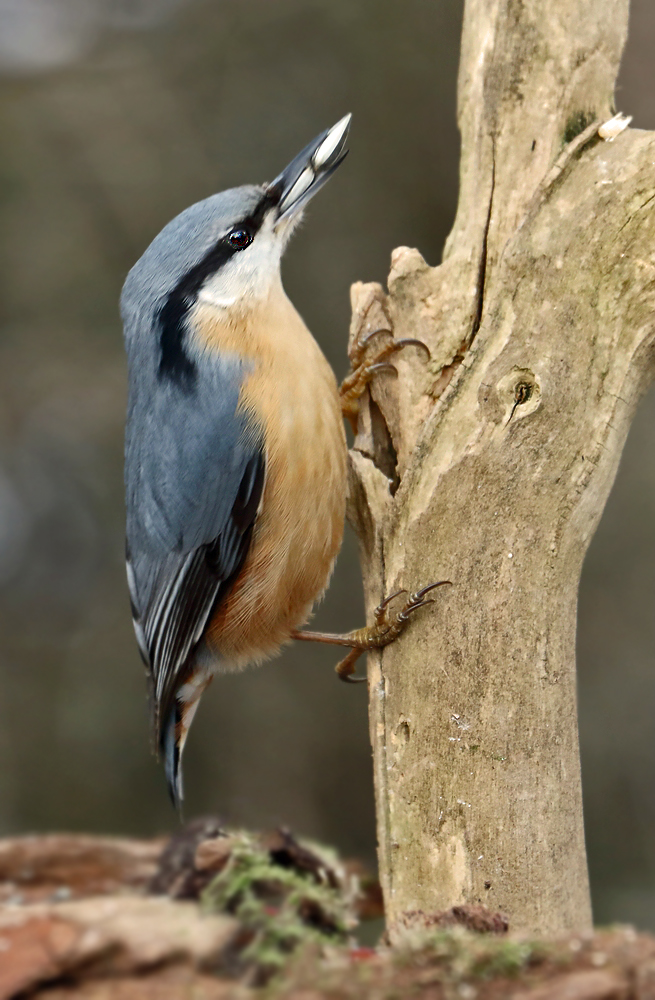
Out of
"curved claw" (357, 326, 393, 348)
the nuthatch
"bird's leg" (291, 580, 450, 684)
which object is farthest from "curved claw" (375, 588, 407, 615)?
"curved claw" (357, 326, 393, 348)

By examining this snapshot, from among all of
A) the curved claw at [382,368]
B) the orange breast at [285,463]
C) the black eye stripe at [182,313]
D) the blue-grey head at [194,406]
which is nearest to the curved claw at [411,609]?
the orange breast at [285,463]

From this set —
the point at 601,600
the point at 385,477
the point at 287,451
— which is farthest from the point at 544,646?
the point at 601,600

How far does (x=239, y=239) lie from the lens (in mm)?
2375

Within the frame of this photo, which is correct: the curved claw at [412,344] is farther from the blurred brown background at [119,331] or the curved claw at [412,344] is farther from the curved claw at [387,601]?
the blurred brown background at [119,331]

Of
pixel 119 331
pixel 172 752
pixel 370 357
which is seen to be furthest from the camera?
pixel 119 331

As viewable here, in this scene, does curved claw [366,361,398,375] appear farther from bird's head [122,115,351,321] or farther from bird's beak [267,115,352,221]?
bird's beak [267,115,352,221]

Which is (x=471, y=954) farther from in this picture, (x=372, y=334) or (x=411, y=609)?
(x=372, y=334)

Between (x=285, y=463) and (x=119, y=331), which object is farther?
(x=119, y=331)

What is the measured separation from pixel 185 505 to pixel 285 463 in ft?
0.98

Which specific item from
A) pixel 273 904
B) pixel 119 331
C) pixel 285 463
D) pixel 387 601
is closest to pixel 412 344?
pixel 285 463

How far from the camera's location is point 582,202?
6.46 feet

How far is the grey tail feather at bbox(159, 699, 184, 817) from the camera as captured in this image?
257 centimetres

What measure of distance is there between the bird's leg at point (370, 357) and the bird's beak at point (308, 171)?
0.42m

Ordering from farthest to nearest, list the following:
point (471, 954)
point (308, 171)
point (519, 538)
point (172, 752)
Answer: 1. point (172, 752)
2. point (308, 171)
3. point (519, 538)
4. point (471, 954)
